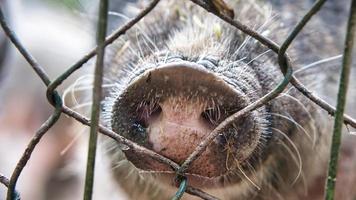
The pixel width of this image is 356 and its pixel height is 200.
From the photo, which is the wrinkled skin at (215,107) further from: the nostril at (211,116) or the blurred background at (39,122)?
the blurred background at (39,122)

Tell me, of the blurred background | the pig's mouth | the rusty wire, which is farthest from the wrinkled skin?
the blurred background

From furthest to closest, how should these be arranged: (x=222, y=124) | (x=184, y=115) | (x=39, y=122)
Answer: (x=39, y=122) → (x=184, y=115) → (x=222, y=124)

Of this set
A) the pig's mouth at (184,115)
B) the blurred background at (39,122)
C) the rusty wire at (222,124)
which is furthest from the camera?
the blurred background at (39,122)

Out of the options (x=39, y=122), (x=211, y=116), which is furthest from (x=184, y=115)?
(x=39, y=122)

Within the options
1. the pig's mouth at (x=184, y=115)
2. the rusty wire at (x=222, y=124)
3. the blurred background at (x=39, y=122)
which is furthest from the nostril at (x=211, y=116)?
the blurred background at (x=39, y=122)

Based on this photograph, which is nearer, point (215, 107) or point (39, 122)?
point (215, 107)

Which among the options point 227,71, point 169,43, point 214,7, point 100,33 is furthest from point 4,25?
point 169,43

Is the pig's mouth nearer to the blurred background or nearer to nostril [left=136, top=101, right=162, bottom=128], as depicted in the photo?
nostril [left=136, top=101, right=162, bottom=128]

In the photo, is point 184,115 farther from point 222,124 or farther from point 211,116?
point 222,124

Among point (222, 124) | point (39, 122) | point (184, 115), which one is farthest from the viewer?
point (39, 122)
